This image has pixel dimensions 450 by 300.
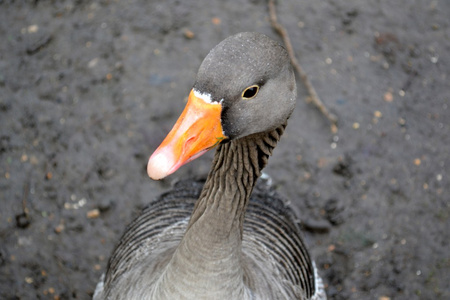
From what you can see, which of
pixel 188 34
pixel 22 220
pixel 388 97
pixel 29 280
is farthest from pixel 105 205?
pixel 388 97

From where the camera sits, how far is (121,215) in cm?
378

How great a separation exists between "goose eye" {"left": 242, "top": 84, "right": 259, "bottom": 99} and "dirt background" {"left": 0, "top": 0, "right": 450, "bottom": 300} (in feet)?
7.20

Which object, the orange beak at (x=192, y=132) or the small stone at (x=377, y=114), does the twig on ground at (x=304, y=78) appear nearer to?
the small stone at (x=377, y=114)

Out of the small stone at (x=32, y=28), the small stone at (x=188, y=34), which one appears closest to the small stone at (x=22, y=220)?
the small stone at (x=32, y=28)

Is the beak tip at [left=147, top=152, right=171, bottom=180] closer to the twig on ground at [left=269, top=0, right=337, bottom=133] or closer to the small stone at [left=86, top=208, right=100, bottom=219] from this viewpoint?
the small stone at [left=86, top=208, right=100, bottom=219]

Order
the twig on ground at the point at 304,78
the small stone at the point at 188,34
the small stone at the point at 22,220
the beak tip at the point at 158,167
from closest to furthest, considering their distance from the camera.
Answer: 1. the beak tip at the point at 158,167
2. the small stone at the point at 22,220
3. the twig on ground at the point at 304,78
4. the small stone at the point at 188,34

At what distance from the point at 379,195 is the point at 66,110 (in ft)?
9.35

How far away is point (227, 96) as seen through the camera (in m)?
1.70

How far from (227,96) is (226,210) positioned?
59 cm

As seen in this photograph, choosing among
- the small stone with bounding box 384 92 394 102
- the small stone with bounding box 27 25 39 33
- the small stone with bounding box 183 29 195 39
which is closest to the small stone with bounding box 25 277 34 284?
the small stone with bounding box 27 25 39 33

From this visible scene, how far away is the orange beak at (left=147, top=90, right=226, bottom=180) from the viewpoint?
1.63m

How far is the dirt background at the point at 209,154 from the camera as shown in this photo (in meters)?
3.70

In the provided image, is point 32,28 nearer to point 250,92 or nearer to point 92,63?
point 92,63

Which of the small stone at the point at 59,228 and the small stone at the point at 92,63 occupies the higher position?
the small stone at the point at 92,63
